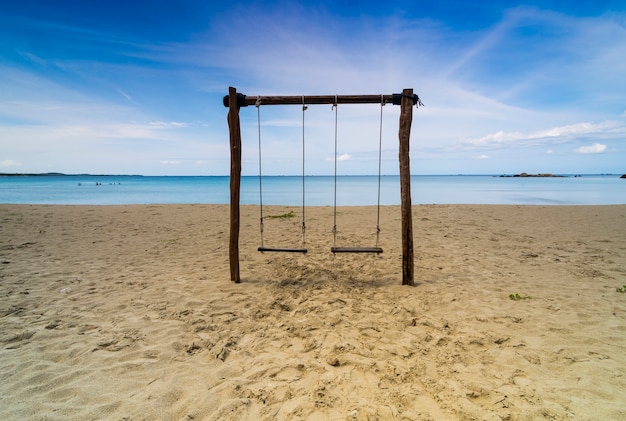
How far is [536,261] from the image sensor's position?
696 centimetres

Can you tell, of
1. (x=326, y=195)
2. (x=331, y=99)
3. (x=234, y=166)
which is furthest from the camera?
(x=326, y=195)

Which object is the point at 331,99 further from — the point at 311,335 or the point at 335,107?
the point at 311,335

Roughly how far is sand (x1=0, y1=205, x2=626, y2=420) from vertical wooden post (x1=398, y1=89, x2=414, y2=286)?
40cm

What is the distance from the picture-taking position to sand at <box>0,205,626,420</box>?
2748mm

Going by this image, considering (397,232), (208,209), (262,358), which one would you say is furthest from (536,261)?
(208,209)

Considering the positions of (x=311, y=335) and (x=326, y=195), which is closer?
(x=311, y=335)

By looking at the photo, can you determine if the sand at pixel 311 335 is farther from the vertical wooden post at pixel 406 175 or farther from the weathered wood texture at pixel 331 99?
the weathered wood texture at pixel 331 99

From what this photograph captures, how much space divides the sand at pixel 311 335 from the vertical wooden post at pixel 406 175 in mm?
396

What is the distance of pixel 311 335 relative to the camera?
12.8 feet

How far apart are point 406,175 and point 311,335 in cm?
318

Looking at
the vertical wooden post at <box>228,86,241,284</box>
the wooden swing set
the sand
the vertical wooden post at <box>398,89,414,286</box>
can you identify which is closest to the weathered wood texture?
the wooden swing set

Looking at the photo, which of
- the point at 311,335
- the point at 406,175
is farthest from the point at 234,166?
the point at 311,335

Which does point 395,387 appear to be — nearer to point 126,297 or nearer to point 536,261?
point 126,297

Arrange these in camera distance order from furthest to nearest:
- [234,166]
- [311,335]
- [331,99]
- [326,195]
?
1. [326,195]
2. [234,166]
3. [331,99]
4. [311,335]
